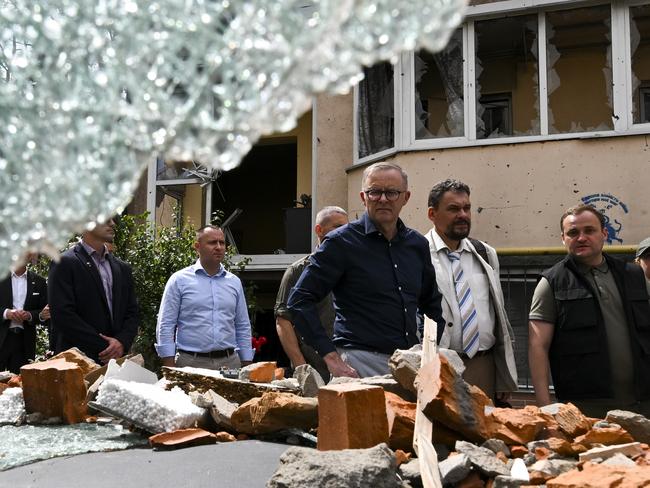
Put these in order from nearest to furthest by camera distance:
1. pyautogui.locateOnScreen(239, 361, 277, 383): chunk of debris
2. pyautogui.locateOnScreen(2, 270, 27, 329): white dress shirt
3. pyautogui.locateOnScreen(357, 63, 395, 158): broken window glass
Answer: pyautogui.locateOnScreen(239, 361, 277, 383): chunk of debris < pyautogui.locateOnScreen(2, 270, 27, 329): white dress shirt < pyautogui.locateOnScreen(357, 63, 395, 158): broken window glass

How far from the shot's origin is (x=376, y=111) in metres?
9.59

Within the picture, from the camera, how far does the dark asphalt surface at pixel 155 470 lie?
249cm

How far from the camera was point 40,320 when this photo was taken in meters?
6.50

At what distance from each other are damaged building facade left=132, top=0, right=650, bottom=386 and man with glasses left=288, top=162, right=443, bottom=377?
489 centimetres

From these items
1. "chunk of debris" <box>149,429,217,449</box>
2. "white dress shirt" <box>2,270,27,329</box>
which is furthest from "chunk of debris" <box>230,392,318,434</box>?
"white dress shirt" <box>2,270,27,329</box>

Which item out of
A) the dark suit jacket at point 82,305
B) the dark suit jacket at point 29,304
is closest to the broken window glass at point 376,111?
the dark suit jacket at point 29,304

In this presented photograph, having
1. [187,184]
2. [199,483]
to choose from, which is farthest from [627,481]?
[187,184]

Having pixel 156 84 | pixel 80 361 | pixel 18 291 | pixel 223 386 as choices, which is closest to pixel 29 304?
pixel 18 291

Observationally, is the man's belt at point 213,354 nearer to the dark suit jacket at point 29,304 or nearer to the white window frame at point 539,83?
the dark suit jacket at point 29,304

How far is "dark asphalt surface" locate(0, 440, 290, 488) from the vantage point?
2.49m

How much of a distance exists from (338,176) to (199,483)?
7940 millimetres

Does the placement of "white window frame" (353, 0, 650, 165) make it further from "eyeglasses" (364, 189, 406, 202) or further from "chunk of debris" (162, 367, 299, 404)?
"chunk of debris" (162, 367, 299, 404)

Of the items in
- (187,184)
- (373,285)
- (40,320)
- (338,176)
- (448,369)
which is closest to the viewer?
(448,369)

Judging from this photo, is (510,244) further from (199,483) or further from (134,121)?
(134,121)
